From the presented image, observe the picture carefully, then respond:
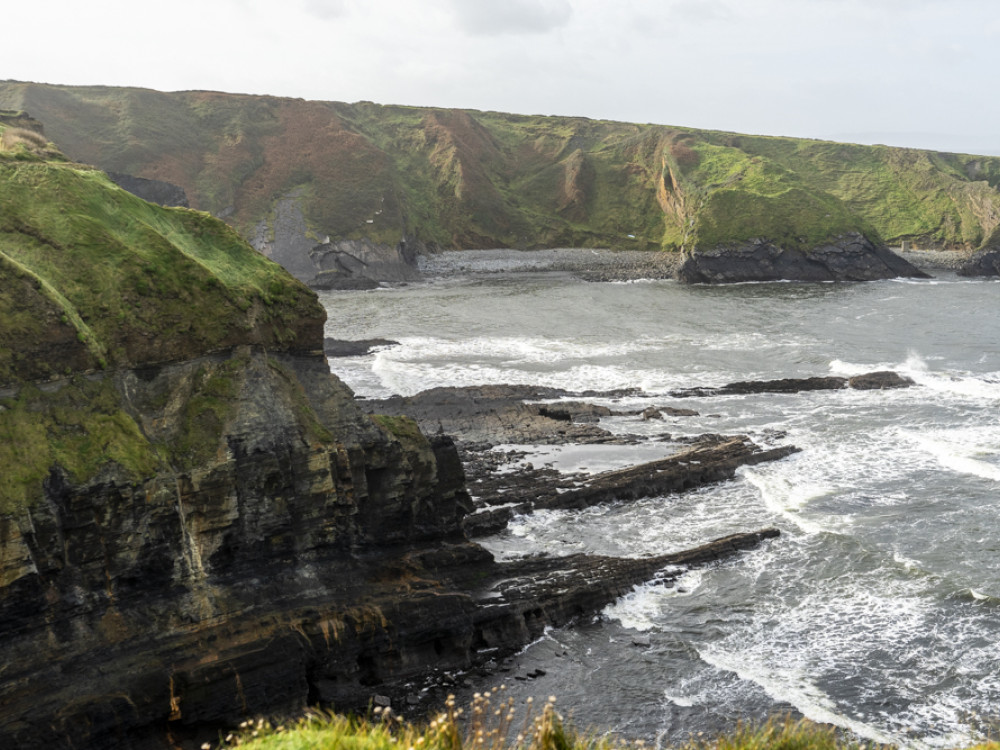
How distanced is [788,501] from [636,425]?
960cm

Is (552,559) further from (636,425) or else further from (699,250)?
(699,250)

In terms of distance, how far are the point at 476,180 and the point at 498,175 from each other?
424 inches

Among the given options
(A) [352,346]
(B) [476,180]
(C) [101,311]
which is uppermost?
(B) [476,180]

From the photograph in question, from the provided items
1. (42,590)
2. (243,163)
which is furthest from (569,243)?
A: (42,590)

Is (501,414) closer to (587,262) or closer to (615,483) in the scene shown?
(615,483)

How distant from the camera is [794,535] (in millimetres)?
26438

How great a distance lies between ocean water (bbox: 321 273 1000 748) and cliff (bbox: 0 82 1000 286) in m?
39.4

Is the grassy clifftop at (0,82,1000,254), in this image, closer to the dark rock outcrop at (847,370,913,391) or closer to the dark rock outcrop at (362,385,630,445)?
the dark rock outcrop at (847,370,913,391)

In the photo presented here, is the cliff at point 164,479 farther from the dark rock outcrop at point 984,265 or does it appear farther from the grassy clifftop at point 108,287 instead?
the dark rock outcrop at point 984,265

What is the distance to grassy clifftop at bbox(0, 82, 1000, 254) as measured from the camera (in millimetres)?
99875

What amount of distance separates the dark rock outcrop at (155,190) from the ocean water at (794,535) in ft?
158

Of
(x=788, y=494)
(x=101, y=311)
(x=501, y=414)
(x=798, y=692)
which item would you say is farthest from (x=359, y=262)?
(x=798, y=692)

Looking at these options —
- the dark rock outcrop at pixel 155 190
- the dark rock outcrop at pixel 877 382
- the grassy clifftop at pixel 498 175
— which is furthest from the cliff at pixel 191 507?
the dark rock outcrop at pixel 155 190

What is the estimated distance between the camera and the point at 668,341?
185 feet
